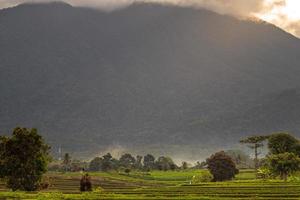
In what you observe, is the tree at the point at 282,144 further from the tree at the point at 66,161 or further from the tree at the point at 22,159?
the tree at the point at 66,161

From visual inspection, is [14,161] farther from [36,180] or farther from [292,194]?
[292,194]

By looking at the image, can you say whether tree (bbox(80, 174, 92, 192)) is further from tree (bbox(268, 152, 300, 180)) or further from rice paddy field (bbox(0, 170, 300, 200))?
tree (bbox(268, 152, 300, 180))

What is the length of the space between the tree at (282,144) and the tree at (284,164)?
11.2m

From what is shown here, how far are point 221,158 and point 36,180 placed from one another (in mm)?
60707

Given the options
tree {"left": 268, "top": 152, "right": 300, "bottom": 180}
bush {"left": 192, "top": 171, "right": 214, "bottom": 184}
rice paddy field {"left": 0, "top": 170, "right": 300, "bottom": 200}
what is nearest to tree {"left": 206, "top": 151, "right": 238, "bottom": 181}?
bush {"left": 192, "top": 171, "right": 214, "bottom": 184}

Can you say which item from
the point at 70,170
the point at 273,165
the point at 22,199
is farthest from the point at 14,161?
the point at 70,170

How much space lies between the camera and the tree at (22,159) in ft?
195

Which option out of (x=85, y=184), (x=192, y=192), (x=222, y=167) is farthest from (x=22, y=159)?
(x=222, y=167)

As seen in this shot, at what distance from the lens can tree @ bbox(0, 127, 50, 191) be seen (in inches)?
2344

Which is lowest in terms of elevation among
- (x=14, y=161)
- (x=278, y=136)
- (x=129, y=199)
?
(x=129, y=199)

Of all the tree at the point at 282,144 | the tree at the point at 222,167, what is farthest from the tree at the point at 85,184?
the tree at the point at 222,167

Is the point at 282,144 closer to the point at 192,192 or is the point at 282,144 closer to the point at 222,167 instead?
the point at 222,167

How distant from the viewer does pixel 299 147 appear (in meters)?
107

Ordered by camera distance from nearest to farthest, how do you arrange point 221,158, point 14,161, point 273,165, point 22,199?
point 22,199 → point 14,161 → point 273,165 → point 221,158
